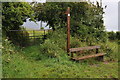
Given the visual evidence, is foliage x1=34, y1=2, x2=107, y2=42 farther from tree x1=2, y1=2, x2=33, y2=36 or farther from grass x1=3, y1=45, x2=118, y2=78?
grass x1=3, y1=45, x2=118, y2=78

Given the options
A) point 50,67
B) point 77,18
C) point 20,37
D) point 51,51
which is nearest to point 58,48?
point 51,51

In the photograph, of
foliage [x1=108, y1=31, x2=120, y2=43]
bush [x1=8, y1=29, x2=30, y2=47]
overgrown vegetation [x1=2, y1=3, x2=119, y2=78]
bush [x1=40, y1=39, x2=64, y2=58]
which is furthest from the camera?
foliage [x1=108, y1=31, x2=120, y2=43]

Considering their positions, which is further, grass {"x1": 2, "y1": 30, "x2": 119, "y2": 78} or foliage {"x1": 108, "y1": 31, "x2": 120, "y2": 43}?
foliage {"x1": 108, "y1": 31, "x2": 120, "y2": 43}

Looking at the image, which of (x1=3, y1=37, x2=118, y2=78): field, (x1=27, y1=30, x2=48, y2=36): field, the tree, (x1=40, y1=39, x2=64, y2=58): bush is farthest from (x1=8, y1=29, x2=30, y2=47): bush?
(x1=3, y1=37, x2=118, y2=78): field

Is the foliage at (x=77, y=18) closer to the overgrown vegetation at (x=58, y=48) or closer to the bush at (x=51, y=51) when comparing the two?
the overgrown vegetation at (x=58, y=48)

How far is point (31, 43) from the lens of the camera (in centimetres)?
1342

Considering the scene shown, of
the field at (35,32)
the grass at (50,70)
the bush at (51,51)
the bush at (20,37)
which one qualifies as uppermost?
the field at (35,32)

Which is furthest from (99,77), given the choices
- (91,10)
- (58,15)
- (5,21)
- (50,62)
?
(91,10)

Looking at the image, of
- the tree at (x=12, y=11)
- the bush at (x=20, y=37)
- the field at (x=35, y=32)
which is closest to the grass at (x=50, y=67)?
the tree at (x=12, y=11)

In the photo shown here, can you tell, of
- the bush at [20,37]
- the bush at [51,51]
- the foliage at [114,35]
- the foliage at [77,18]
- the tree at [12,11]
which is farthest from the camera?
the foliage at [114,35]

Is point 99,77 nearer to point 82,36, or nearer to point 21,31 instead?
point 82,36

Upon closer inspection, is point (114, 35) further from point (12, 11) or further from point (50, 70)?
point (50, 70)

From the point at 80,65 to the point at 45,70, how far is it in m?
1.92

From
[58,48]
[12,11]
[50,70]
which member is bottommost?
[50,70]
